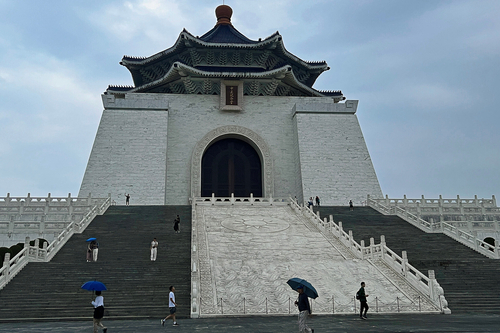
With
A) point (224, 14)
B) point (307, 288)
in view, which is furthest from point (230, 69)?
point (307, 288)

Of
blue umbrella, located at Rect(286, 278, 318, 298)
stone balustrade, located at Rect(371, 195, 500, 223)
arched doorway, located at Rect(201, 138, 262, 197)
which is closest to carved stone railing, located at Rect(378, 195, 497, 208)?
stone balustrade, located at Rect(371, 195, 500, 223)

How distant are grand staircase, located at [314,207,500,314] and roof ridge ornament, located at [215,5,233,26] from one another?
20.9 meters

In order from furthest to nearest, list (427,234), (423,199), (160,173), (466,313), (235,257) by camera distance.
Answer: (160,173) < (423,199) < (427,234) < (235,257) < (466,313)

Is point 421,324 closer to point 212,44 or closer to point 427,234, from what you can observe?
point 427,234

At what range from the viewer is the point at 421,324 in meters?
9.08

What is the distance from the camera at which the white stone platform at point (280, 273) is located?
11.5 metres

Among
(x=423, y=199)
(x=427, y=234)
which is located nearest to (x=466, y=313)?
(x=427, y=234)

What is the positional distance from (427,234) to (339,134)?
42.9 feet

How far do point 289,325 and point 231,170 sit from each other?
21704mm

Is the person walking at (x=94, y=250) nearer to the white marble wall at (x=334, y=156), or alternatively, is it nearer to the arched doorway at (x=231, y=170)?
the arched doorway at (x=231, y=170)

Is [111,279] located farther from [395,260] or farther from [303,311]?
[395,260]

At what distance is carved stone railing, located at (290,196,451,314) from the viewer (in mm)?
11664

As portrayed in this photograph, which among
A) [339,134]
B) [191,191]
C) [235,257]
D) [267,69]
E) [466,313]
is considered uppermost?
[267,69]

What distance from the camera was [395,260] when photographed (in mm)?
13906
